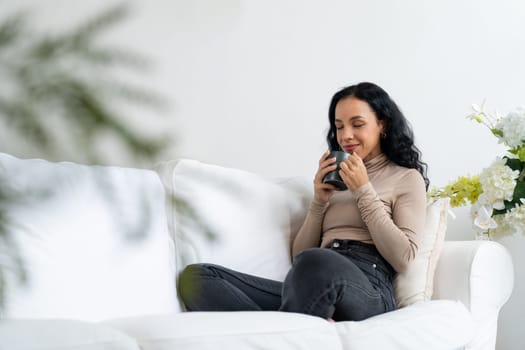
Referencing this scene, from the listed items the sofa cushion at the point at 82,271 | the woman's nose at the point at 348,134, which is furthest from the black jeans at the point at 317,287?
the woman's nose at the point at 348,134

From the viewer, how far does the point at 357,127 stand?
223 cm

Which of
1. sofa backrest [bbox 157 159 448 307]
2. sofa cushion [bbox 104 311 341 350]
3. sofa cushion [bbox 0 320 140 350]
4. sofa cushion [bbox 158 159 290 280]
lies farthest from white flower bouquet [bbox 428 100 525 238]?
sofa cushion [bbox 0 320 140 350]

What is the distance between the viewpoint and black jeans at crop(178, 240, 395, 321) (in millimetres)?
1722

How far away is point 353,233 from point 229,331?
887mm

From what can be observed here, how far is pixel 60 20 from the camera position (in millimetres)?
334

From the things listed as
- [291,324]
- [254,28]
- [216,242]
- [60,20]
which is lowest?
[291,324]

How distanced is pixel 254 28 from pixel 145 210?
233 cm

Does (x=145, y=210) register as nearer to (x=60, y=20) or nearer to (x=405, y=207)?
(x=60, y=20)

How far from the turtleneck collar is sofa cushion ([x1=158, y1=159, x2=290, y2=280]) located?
296 mm

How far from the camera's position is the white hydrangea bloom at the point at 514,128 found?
88.7 inches

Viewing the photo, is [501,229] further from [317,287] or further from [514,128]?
[317,287]

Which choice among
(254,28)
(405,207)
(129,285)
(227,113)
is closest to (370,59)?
(254,28)

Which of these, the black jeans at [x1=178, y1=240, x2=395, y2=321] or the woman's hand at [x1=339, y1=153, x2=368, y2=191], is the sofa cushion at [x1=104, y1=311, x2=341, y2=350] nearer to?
the black jeans at [x1=178, y1=240, x2=395, y2=321]

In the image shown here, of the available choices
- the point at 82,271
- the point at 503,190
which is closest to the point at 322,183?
the point at 503,190
